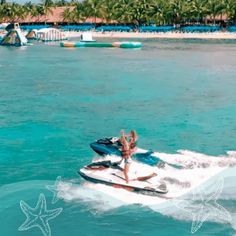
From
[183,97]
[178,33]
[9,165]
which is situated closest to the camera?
[9,165]

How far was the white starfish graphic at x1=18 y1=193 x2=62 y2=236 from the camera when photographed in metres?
17.3

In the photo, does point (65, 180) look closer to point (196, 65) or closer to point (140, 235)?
point (140, 235)

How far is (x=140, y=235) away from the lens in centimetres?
1689

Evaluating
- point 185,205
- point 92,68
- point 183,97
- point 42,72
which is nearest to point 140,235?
point 185,205

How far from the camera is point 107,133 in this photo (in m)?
28.8

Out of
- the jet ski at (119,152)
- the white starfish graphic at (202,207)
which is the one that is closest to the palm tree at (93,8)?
the jet ski at (119,152)

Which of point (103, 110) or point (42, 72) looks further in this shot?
point (42, 72)

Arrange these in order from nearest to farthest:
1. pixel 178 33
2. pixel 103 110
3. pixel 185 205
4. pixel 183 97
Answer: pixel 185 205
pixel 103 110
pixel 183 97
pixel 178 33

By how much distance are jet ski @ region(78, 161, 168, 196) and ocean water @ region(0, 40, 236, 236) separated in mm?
339

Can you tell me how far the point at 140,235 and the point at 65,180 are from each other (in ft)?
17.5

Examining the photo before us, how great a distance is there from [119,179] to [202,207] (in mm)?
3175

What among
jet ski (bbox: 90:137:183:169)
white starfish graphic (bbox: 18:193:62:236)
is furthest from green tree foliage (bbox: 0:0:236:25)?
white starfish graphic (bbox: 18:193:62:236)
